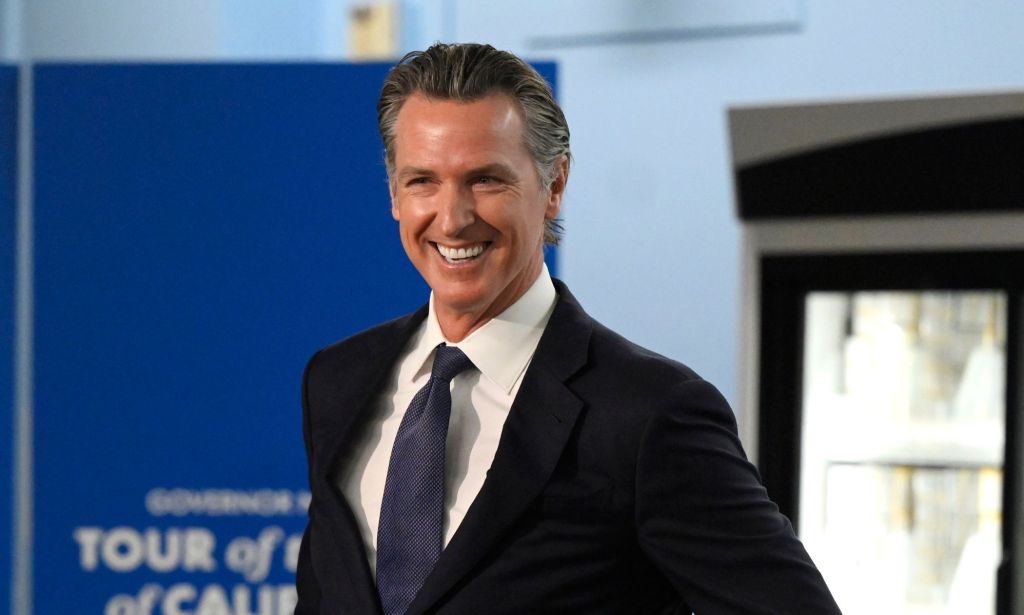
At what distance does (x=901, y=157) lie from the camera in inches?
113

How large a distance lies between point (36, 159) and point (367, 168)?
2.26 feet

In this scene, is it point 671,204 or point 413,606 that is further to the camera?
point 671,204

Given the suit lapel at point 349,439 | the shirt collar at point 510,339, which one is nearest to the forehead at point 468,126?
the shirt collar at point 510,339

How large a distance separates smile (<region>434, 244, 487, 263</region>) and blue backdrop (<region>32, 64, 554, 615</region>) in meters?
1.30

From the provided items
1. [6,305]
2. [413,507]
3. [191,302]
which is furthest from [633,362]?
[6,305]

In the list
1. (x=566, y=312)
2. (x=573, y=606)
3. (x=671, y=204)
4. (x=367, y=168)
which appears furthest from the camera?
(x=671, y=204)

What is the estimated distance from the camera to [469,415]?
1230 mm

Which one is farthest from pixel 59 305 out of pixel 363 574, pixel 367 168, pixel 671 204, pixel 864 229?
pixel 671 204

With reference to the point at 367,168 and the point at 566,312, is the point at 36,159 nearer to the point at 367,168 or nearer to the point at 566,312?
the point at 367,168

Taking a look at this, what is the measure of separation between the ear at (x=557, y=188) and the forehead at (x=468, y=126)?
0.09m

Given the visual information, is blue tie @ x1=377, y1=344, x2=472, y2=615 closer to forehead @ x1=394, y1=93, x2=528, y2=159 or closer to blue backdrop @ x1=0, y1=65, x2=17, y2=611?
forehead @ x1=394, y1=93, x2=528, y2=159

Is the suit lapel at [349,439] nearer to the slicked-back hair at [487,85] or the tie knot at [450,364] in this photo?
the tie knot at [450,364]

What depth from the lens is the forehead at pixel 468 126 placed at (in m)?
1.13

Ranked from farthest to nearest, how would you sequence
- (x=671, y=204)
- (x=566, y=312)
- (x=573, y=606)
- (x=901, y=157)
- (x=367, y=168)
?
(x=671, y=204)
(x=901, y=157)
(x=367, y=168)
(x=566, y=312)
(x=573, y=606)
